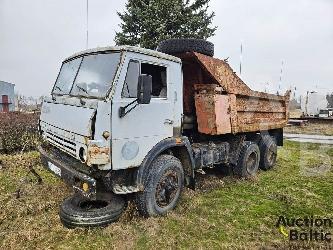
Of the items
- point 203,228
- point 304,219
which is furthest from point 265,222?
point 203,228

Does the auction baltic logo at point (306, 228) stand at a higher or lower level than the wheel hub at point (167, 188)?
lower

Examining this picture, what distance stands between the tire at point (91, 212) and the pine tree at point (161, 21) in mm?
10147

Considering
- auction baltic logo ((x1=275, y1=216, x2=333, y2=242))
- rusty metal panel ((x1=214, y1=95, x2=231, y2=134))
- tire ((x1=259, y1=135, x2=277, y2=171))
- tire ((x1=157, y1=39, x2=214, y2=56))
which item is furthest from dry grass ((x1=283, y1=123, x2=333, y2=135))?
auction baltic logo ((x1=275, y1=216, x2=333, y2=242))

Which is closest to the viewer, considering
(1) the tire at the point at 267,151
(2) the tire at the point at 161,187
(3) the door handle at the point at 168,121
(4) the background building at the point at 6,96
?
(2) the tire at the point at 161,187

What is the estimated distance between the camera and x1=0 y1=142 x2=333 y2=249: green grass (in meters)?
3.98

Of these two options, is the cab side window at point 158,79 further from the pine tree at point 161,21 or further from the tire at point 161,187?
the pine tree at point 161,21

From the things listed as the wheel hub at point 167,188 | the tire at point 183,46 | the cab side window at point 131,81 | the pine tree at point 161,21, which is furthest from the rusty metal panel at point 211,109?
the pine tree at point 161,21

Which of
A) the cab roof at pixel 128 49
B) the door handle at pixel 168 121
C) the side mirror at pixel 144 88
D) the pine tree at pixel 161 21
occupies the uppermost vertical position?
the pine tree at pixel 161 21

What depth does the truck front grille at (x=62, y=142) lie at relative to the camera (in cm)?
426

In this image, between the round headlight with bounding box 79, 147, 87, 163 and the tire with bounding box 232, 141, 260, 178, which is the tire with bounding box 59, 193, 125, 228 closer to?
the round headlight with bounding box 79, 147, 87, 163

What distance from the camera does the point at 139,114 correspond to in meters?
4.35

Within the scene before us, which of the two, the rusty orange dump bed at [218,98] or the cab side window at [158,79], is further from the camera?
the rusty orange dump bed at [218,98]

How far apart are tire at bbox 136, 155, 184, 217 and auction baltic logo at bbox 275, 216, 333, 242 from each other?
64.6 inches

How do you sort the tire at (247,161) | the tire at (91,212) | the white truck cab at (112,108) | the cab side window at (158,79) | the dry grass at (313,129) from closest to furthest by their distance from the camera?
the white truck cab at (112,108) < the tire at (91,212) < the cab side window at (158,79) < the tire at (247,161) < the dry grass at (313,129)
